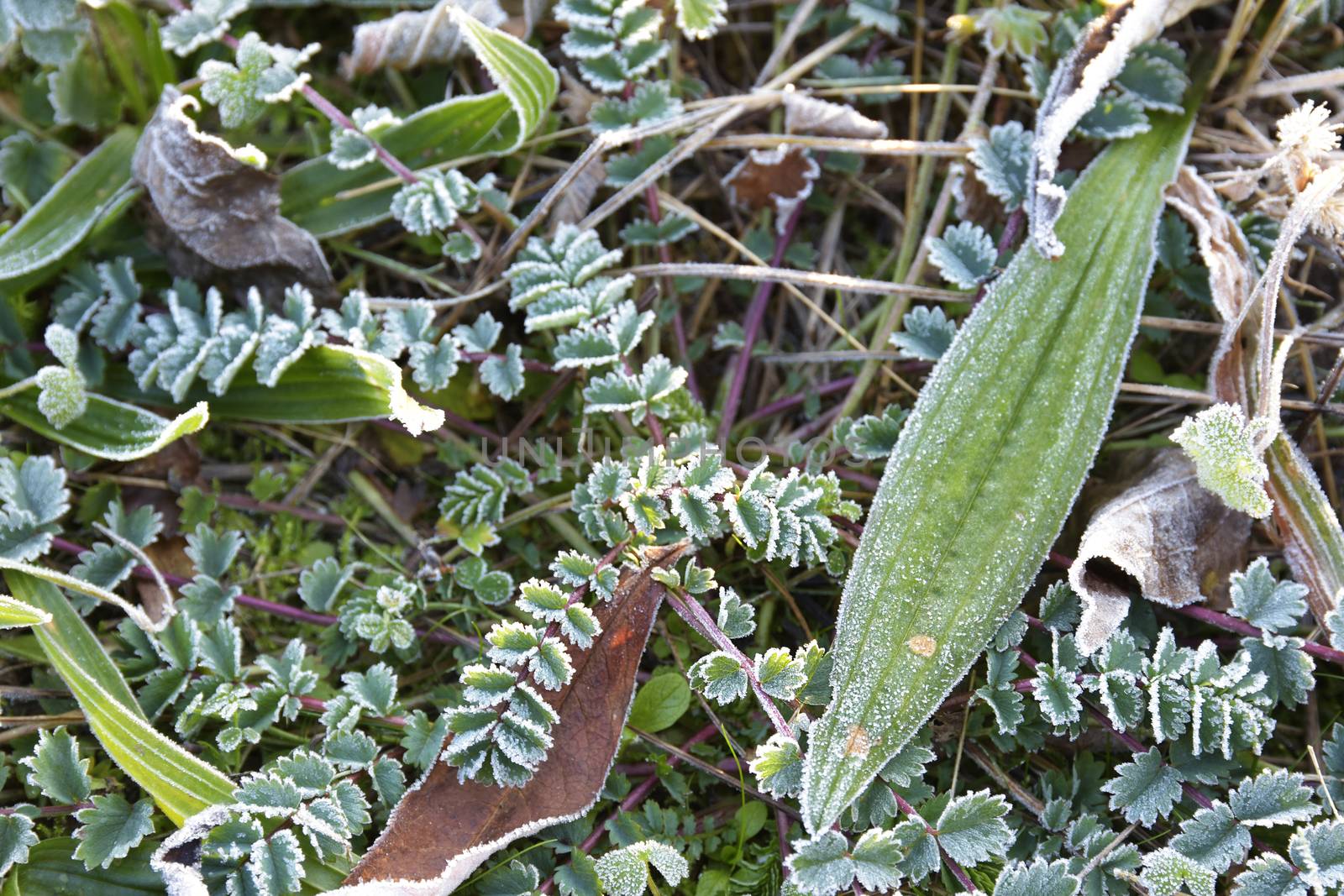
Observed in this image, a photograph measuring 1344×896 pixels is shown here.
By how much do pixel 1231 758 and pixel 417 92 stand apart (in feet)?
7.59

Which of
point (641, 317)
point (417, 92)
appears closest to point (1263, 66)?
point (641, 317)

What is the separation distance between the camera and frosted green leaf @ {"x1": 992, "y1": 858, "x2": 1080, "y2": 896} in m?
1.68

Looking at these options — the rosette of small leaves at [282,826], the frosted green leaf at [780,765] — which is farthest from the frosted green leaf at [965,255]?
the rosette of small leaves at [282,826]

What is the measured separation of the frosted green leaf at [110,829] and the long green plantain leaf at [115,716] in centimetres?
4

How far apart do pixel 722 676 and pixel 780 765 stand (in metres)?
0.18

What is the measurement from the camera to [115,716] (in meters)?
1.93

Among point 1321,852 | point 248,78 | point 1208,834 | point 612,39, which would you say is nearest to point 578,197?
point 612,39

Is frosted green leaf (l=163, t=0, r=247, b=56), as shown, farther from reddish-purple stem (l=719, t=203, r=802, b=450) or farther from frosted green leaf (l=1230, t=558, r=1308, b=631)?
frosted green leaf (l=1230, t=558, r=1308, b=631)

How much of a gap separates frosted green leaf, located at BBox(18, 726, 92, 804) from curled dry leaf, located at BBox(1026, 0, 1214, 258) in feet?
6.82

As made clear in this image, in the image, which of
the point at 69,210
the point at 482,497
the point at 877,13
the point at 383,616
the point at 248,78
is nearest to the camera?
the point at 383,616

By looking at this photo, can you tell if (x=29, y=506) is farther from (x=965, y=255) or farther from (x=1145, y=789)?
(x=1145, y=789)

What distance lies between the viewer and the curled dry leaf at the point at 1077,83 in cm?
213

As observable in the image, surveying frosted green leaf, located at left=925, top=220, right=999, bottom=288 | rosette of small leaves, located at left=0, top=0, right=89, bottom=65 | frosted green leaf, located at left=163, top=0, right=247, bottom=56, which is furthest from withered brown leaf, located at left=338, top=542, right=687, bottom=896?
rosette of small leaves, located at left=0, top=0, right=89, bottom=65

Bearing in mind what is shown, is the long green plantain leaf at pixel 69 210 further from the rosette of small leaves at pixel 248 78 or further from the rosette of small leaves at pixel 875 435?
the rosette of small leaves at pixel 875 435
